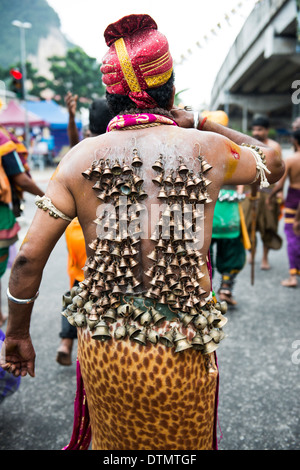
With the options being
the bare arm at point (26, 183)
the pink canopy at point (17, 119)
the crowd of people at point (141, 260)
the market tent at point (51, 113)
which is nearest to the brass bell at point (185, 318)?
the crowd of people at point (141, 260)

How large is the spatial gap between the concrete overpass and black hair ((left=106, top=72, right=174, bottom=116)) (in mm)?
3994

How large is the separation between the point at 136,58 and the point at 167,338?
911 millimetres

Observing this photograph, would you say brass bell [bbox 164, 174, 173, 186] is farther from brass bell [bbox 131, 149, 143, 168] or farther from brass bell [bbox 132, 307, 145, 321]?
brass bell [bbox 132, 307, 145, 321]

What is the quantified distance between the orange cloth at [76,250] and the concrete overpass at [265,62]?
11.4 ft

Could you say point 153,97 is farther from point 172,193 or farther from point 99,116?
point 99,116

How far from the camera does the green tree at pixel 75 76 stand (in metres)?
35.8

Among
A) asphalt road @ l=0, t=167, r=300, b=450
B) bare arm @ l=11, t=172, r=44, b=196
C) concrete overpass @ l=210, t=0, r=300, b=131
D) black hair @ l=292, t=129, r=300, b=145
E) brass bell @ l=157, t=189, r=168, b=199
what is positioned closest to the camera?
brass bell @ l=157, t=189, r=168, b=199

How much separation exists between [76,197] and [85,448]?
113cm

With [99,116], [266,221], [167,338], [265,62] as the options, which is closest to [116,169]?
[167,338]

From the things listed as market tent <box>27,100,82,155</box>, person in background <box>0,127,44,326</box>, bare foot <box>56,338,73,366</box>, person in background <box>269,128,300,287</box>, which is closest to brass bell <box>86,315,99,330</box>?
bare foot <box>56,338,73,366</box>

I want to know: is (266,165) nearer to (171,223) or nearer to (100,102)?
(171,223)

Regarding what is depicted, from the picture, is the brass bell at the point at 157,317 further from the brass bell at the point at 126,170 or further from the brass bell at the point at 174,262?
the brass bell at the point at 126,170

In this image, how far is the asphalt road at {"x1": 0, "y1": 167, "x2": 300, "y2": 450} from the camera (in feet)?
7.58
